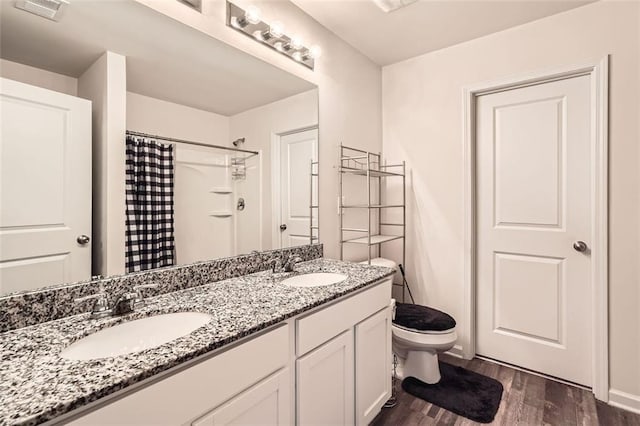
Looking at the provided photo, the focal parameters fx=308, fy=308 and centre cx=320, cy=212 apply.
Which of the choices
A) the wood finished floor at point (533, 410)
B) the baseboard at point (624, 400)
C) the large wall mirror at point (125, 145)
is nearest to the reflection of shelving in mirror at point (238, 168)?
the large wall mirror at point (125, 145)

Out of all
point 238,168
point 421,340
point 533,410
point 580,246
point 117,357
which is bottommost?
point 533,410

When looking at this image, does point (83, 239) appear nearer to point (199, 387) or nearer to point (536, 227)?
point (199, 387)

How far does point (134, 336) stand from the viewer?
103cm

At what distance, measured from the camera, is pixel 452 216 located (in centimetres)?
242

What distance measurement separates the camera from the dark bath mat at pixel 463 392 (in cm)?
177

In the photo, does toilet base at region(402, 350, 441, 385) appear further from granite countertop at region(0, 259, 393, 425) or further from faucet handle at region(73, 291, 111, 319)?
faucet handle at region(73, 291, 111, 319)

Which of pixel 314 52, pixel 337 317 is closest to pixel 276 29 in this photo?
pixel 314 52

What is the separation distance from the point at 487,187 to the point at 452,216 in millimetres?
328

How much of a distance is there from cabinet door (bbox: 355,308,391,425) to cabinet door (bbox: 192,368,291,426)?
49cm

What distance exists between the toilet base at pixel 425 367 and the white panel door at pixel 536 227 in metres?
0.60

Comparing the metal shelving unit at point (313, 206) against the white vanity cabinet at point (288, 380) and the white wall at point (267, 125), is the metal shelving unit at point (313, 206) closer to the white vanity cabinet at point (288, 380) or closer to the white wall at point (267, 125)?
the white wall at point (267, 125)

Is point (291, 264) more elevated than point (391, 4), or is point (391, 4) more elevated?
point (391, 4)

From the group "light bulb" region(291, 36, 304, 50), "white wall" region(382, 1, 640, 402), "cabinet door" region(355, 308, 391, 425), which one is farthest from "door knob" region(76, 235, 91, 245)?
"white wall" region(382, 1, 640, 402)

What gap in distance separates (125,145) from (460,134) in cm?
219
